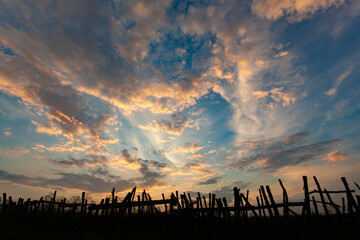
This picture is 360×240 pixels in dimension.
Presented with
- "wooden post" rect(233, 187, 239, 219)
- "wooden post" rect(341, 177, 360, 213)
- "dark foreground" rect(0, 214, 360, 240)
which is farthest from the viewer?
"wooden post" rect(341, 177, 360, 213)

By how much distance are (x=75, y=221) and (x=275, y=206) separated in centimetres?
1529

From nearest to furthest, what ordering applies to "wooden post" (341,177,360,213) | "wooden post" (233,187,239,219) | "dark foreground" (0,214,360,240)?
"dark foreground" (0,214,360,240), "wooden post" (233,187,239,219), "wooden post" (341,177,360,213)

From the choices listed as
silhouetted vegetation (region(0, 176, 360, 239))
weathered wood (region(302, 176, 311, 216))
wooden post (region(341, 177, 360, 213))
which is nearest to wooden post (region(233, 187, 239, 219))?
silhouetted vegetation (region(0, 176, 360, 239))

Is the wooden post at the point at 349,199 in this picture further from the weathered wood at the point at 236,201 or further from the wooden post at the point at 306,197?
the weathered wood at the point at 236,201

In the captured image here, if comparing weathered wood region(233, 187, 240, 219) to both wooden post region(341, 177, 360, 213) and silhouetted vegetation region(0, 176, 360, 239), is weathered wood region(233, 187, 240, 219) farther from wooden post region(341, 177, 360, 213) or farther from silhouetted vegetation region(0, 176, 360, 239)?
wooden post region(341, 177, 360, 213)

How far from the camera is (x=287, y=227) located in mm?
12273

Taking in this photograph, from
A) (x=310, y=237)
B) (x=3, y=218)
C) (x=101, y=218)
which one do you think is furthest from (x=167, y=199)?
(x=3, y=218)

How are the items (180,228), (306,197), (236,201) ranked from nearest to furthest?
1. (306,197)
2. (180,228)
3. (236,201)

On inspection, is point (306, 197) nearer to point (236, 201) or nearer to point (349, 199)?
point (236, 201)

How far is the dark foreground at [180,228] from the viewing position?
11.2 metres

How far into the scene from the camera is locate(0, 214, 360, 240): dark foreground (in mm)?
11175

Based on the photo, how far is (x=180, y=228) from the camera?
1345 centimetres

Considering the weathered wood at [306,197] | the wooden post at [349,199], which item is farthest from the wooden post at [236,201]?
the wooden post at [349,199]

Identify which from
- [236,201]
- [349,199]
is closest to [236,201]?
[236,201]
